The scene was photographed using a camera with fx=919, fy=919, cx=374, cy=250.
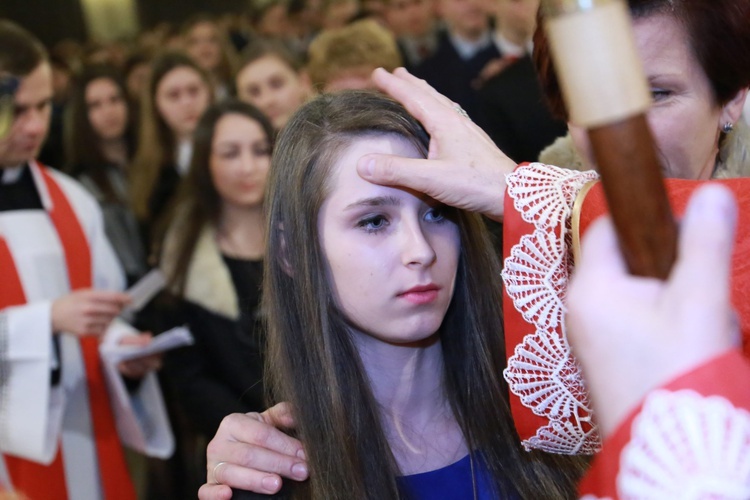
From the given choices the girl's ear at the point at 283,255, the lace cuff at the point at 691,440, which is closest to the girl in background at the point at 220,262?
the girl's ear at the point at 283,255

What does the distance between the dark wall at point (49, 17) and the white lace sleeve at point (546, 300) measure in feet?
33.9

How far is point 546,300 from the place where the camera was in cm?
121

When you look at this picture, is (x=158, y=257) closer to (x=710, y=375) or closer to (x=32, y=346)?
(x=32, y=346)

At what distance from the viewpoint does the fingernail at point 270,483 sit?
139cm

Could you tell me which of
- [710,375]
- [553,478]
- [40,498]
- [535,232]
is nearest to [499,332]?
[553,478]

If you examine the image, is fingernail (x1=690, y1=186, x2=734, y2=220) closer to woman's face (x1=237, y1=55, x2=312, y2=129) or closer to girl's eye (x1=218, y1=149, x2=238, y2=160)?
girl's eye (x1=218, y1=149, x2=238, y2=160)

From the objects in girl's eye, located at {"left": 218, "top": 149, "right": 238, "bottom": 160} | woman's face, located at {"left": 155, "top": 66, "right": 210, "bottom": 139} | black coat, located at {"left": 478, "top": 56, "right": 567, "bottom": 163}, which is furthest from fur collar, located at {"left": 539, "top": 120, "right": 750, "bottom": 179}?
woman's face, located at {"left": 155, "top": 66, "right": 210, "bottom": 139}

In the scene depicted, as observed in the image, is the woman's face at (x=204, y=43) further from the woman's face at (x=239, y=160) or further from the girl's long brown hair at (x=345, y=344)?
the girl's long brown hair at (x=345, y=344)

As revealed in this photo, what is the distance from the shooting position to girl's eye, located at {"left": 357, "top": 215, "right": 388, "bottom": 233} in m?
1.48

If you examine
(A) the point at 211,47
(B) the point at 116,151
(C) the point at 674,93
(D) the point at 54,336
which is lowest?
(D) the point at 54,336

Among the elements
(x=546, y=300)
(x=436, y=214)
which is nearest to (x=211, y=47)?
(x=436, y=214)

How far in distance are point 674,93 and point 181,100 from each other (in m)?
3.25

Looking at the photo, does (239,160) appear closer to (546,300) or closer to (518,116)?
(518,116)

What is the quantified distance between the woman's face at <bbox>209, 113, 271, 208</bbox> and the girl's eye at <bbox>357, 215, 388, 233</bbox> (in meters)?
1.66
